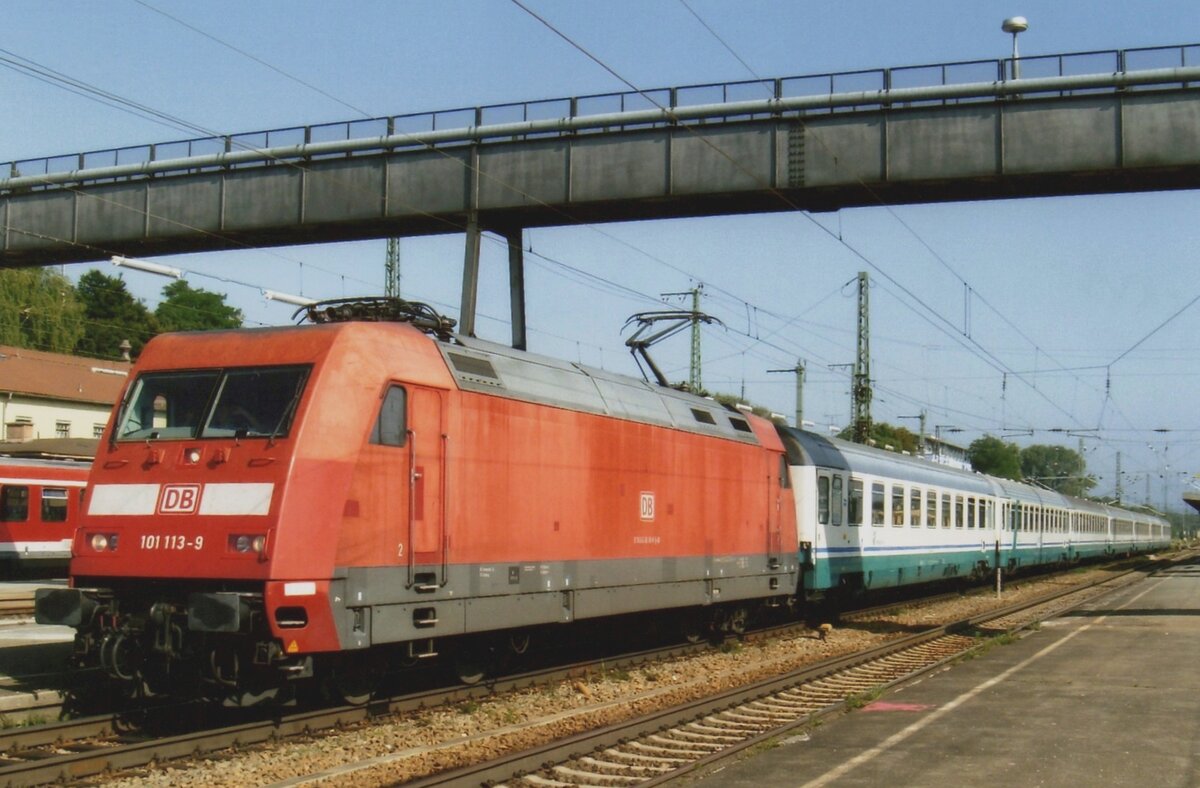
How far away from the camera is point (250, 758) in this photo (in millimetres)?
10297

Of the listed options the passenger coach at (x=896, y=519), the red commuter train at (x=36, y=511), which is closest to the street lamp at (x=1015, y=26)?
the passenger coach at (x=896, y=519)

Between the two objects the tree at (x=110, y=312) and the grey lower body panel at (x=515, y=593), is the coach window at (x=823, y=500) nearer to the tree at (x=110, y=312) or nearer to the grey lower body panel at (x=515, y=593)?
the grey lower body panel at (x=515, y=593)

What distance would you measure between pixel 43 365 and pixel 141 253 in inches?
1443

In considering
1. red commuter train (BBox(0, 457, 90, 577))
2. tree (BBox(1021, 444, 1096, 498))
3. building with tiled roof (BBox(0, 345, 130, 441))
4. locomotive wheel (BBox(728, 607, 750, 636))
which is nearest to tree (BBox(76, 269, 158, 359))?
building with tiled roof (BBox(0, 345, 130, 441))

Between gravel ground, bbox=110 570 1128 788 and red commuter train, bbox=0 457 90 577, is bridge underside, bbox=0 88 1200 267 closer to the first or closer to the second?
gravel ground, bbox=110 570 1128 788

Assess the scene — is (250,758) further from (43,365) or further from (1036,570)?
(43,365)

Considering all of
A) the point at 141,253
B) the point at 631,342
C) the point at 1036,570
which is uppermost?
the point at 141,253

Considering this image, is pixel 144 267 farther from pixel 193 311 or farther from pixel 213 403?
pixel 193 311

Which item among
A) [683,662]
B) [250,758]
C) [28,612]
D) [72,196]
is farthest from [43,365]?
[250,758]

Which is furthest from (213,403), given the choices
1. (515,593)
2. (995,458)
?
(995,458)

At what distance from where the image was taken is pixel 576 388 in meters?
15.5

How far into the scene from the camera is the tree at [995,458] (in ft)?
361

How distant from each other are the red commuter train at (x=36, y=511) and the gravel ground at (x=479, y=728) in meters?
22.9

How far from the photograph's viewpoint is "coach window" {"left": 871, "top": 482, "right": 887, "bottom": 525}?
87.1 feet
